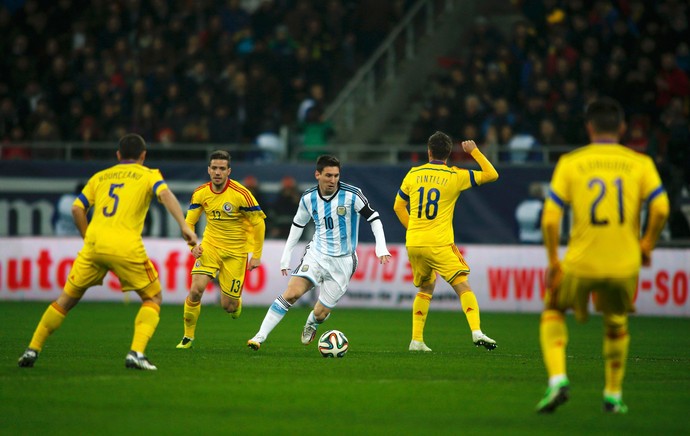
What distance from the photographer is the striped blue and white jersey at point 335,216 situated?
1305 centimetres

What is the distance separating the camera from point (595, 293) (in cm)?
830

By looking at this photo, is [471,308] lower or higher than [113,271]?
lower

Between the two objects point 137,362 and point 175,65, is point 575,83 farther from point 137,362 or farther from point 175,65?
point 137,362

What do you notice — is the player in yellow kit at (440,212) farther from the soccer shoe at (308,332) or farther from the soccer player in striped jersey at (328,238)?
the soccer shoe at (308,332)

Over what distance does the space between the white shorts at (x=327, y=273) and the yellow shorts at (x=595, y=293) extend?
4.94m

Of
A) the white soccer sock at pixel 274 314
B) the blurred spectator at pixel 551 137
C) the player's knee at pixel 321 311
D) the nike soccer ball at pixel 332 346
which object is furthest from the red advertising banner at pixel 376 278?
the nike soccer ball at pixel 332 346

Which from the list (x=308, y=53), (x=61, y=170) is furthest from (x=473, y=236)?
(x=61, y=170)

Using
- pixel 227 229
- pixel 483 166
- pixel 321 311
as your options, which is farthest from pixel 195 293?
pixel 483 166

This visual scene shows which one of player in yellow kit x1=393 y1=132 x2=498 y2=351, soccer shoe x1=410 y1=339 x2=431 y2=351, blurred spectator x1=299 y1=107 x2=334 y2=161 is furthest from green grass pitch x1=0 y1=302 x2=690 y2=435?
blurred spectator x1=299 y1=107 x2=334 y2=161

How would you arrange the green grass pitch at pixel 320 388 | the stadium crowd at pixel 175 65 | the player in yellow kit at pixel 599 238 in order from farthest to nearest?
the stadium crowd at pixel 175 65, the player in yellow kit at pixel 599 238, the green grass pitch at pixel 320 388

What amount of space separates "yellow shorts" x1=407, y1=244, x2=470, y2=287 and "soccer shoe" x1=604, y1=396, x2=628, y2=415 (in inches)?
196

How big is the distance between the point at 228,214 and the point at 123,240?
3.59 metres

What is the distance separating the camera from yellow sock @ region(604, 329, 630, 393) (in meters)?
8.25

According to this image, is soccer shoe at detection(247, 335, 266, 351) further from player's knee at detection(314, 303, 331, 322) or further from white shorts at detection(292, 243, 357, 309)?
white shorts at detection(292, 243, 357, 309)
